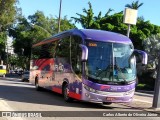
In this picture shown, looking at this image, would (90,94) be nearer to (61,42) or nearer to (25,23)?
(61,42)

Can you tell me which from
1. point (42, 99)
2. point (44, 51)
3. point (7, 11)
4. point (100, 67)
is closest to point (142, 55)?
point (100, 67)

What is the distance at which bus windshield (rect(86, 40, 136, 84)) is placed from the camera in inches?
607

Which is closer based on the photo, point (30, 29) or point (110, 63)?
point (110, 63)

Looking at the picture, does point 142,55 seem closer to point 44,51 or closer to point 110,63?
point 110,63

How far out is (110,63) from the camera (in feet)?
51.3

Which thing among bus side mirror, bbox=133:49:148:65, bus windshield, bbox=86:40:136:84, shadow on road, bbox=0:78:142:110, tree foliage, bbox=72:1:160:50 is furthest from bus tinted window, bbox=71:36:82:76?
tree foliage, bbox=72:1:160:50

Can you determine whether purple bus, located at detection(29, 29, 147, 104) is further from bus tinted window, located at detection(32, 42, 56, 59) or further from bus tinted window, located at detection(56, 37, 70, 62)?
bus tinted window, located at detection(32, 42, 56, 59)

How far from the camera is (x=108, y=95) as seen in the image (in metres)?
15.3

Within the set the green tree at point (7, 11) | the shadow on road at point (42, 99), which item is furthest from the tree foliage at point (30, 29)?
the shadow on road at point (42, 99)

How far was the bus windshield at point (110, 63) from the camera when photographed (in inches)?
607

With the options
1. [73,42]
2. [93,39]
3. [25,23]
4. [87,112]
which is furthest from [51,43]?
[25,23]

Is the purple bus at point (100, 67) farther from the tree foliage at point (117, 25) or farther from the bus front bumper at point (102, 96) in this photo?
the tree foliage at point (117, 25)

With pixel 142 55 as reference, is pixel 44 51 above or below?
above

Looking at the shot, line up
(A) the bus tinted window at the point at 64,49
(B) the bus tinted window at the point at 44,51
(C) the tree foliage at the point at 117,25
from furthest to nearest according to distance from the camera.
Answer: (C) the tree foliage at the point at 117,25 < (B) the bus tinted window at the point at 44,51 < (A) the bus tinted window at the point at 64,49
